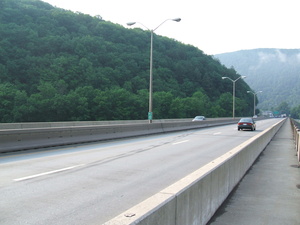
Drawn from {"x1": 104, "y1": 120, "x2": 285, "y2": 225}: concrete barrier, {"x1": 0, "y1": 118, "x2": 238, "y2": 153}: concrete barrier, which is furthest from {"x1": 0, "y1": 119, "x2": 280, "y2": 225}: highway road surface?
{"x1": 104, "y1": 120, "x2": 285, "y2": 225}: concrete barrier

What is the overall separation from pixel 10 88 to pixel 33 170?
52123mm

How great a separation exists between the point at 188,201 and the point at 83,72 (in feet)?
260

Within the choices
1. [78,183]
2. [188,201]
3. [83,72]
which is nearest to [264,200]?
[188,201]

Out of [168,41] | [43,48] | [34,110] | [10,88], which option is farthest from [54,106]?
[168,41]

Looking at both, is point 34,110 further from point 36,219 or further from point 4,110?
point 36,219

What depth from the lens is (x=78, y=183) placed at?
283 inches

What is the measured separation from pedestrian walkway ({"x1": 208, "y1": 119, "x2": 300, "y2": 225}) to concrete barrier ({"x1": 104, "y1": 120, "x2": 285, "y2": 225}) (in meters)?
0.25

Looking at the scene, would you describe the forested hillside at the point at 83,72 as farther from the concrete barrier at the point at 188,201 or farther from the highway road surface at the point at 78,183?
the concrete barrier at the point at 188,201

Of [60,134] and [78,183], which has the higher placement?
[60,134]

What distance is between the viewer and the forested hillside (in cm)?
5950

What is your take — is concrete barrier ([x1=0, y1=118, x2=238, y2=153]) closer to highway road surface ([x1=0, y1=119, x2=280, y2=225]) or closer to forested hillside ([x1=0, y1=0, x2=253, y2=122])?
highway road surface ([x1=0, y1=119, x2=280, y2=225])

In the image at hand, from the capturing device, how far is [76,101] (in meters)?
61.7

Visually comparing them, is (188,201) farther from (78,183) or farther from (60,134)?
(60,134)

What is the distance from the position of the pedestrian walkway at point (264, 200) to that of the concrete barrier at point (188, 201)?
0.25 metres
